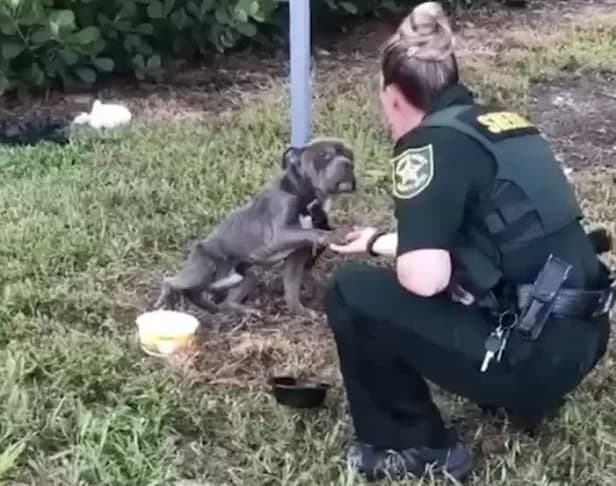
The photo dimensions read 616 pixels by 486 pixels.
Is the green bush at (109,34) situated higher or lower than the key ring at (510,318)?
lower

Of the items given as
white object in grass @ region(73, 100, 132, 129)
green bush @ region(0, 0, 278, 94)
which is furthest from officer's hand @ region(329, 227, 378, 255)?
green bush @ region(0, 0, 278, 94)

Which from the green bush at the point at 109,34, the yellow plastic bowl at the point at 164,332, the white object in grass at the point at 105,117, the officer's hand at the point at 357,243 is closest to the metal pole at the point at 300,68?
the yellow plastic bowl at the point at 164,332

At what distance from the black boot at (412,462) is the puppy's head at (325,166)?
105cm

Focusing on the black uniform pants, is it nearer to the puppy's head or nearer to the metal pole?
the puppy's head

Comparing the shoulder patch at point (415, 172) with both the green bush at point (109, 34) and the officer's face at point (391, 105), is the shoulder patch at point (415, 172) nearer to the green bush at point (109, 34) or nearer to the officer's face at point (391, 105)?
the officer's face at point (391, 105)

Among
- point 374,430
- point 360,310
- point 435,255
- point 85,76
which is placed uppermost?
point 435,255

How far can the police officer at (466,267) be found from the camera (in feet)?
11.3

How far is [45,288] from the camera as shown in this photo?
16.6 feet

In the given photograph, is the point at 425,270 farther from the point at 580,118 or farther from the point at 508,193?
the point at 580,118

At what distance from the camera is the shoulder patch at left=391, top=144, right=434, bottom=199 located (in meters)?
3.43

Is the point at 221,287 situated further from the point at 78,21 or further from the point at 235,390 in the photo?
the point at 78,21

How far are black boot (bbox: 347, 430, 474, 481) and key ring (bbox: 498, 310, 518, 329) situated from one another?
0.42 metres

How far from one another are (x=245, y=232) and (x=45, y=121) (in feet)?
9.26

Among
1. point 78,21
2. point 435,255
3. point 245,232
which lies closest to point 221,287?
point 245,232
